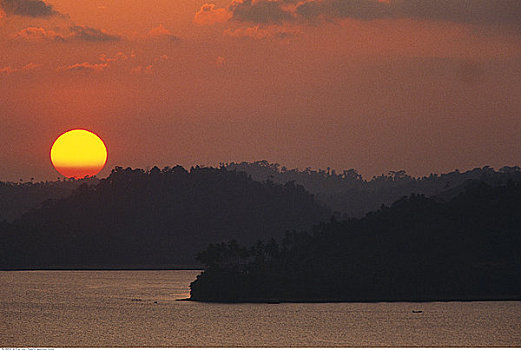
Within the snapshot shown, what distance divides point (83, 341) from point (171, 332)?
2060cm

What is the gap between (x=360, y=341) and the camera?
570ft

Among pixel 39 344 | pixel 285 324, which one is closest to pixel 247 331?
pixel 285 324

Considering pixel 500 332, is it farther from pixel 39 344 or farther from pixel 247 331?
pixel 39 344

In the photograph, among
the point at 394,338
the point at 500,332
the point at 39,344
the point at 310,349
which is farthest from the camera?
the point at 500,332

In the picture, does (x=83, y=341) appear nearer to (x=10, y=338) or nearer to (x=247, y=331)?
(x=10, y=338)

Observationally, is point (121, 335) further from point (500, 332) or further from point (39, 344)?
point (500, 332)

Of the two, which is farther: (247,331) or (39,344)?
(247,331)

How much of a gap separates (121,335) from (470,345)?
6592cm

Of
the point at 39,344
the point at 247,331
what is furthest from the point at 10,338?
the point at 247,331

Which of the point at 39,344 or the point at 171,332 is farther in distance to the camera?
the point at 171,332

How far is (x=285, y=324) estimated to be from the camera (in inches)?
7785

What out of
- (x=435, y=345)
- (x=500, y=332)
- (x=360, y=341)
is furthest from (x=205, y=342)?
(x=500, y=332)

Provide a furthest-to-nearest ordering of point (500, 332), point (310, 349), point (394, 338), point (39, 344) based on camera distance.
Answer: point (500, 332) → point (394, 338) → point (39, 344) → point (310, 349)

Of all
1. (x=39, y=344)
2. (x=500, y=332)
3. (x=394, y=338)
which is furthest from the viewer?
(x=500, y=332)
